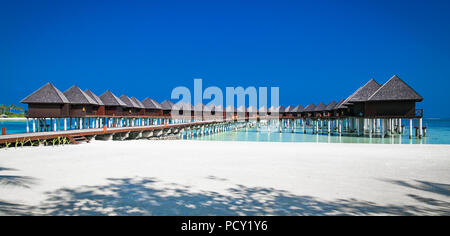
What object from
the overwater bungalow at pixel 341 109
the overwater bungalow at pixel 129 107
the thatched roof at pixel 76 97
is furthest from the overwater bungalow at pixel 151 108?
the overwater bungalow at pixel 341 109

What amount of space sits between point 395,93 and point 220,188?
26.4 meters

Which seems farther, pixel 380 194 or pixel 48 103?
pixel 48 103

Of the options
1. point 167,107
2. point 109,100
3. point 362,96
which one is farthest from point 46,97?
point 362,96

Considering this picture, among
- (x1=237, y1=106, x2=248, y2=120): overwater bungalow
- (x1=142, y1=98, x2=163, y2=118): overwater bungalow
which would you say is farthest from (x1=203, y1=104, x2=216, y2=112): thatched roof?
(x1=237, y1=106, x2=248, y2=120): overwater bungalow

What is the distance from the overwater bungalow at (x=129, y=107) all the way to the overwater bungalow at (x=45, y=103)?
44.1 feet

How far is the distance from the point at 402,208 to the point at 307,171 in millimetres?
3158

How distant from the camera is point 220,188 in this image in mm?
5406

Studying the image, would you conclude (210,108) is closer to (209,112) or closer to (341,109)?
(209,112)

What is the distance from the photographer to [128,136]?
2447 centimetres

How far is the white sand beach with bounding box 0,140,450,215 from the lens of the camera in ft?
13.4

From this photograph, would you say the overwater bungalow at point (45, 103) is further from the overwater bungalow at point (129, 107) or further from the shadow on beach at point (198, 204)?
the shadow on beach at point (198, 204)
